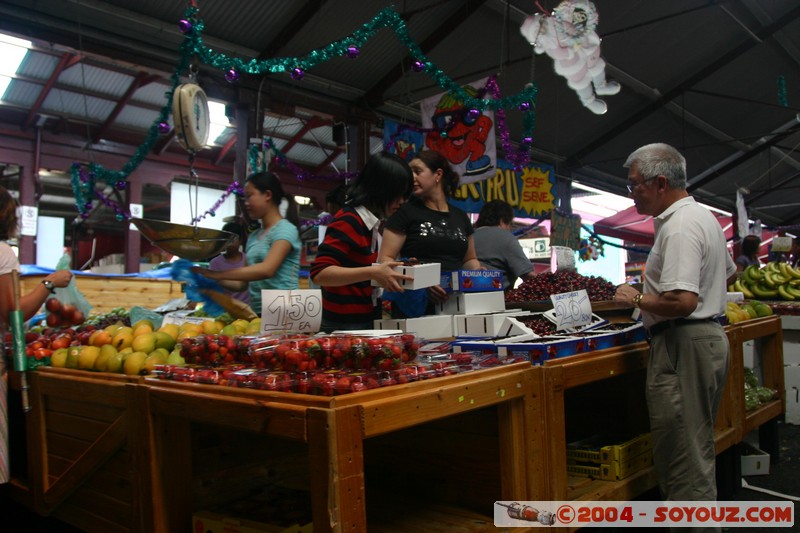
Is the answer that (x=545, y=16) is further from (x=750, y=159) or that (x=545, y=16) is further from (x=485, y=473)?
(x=750, y=159)

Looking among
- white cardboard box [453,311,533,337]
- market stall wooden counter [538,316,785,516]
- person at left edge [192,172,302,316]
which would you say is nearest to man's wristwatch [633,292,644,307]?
market stall wooden counter [538,316,785,516]

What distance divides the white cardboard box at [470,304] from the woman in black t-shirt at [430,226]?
4cm

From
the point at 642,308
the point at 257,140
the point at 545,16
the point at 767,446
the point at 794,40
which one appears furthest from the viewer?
the point at 794,40

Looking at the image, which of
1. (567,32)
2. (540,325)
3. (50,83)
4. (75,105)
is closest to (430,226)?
(540,325)

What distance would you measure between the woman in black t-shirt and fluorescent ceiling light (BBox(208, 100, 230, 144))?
5955 millimetres

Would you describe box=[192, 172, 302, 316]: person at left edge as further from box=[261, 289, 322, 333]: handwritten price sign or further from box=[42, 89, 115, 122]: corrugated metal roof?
box=[42, 89, 115, 122]: corrugated metal roof

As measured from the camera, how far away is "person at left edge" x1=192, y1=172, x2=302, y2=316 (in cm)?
279

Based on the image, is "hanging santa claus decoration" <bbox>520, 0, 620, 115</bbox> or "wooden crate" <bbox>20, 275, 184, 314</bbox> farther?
"wooden crate" <bbox>20, 275, 184, 314</bbox>

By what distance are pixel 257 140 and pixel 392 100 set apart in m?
2.06

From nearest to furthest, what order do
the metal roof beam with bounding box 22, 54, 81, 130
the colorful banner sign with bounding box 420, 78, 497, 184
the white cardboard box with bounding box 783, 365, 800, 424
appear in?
the white cardboard box with bounding box 783, 365, 800, 424, the colorful banner sign with bounding box 420, 78, 497, 184, the metal roof beam with bounding box 22, 54, 81, 130

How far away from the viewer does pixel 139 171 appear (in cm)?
969

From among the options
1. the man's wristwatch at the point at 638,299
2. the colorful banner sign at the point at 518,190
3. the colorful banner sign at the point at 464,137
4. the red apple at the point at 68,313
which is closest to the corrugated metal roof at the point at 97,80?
the colorful banner sign at the point at 464,137

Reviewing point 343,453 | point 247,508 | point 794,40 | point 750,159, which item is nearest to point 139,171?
point 247,508

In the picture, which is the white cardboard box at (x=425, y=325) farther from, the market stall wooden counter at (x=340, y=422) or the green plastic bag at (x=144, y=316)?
the green plastic bag at (x=144, y=316)
